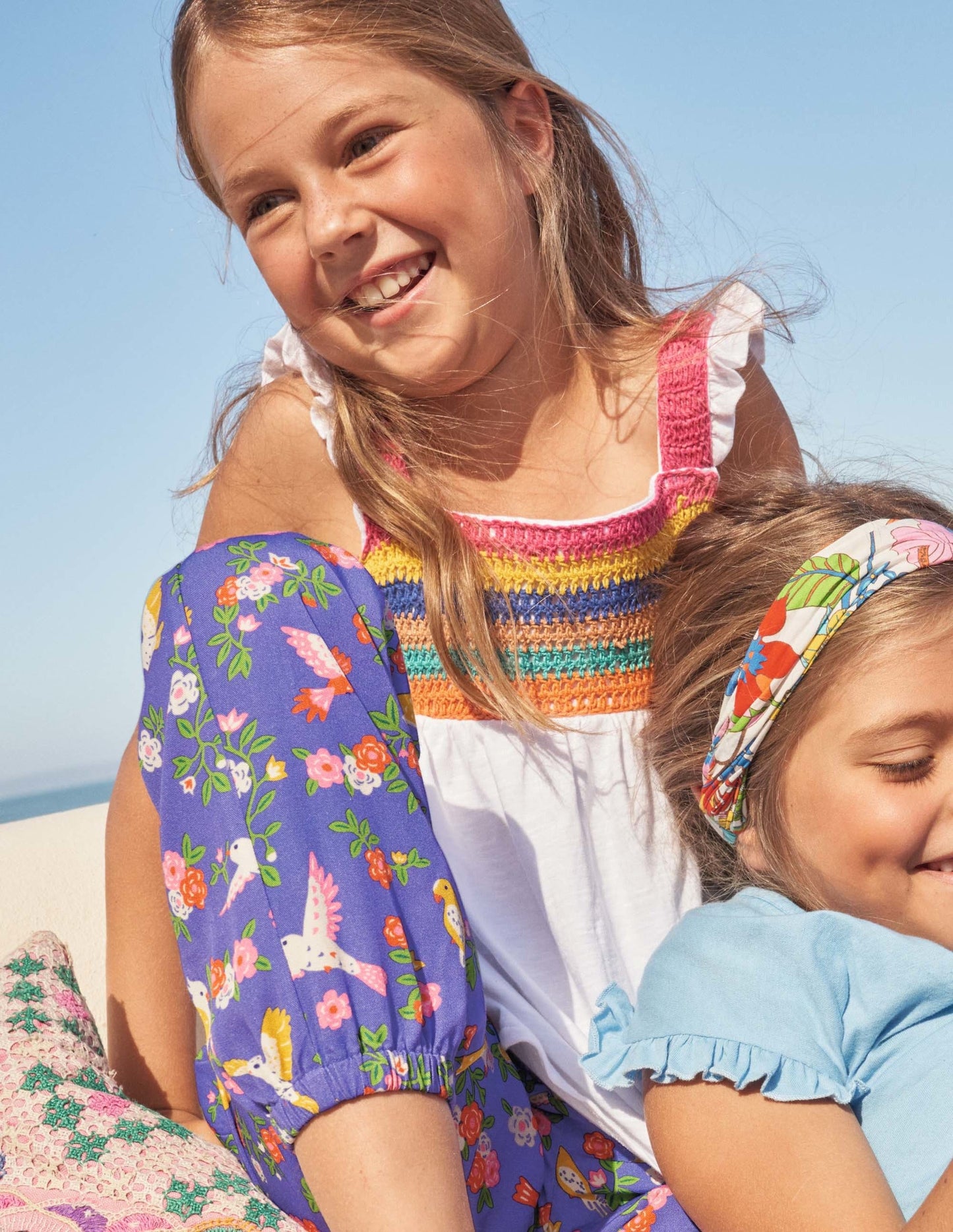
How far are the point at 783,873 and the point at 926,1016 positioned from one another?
0.18 meters

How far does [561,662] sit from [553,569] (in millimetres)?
105

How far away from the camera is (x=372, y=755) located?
1062 millimetres

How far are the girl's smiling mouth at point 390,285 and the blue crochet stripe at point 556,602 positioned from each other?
1.04 feet

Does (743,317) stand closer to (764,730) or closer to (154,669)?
(764,730)

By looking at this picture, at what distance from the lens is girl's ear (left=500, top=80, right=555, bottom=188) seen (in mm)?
1540

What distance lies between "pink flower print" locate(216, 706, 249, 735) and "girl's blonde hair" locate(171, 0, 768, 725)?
36cm

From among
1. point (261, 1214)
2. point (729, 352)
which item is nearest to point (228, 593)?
point (261, 1214)

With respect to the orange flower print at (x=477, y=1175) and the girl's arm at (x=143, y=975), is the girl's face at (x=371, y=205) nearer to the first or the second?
the girl's arm at (x=143, y=975)

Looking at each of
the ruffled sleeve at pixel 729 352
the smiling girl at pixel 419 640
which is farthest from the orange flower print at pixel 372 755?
the ruffled sleeve at pixel 729 352

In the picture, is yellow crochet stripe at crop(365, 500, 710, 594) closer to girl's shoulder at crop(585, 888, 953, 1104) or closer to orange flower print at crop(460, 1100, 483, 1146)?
girl's shoulder at crop(585, 888, 953, 1104)

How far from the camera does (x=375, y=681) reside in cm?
114

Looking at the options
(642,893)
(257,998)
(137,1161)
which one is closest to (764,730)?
(642,893)

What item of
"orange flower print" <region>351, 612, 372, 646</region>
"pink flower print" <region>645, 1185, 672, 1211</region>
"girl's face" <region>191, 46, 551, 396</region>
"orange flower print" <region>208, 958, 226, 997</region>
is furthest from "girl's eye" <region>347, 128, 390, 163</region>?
"pink flower print" <region>645, 1185, 672, 1211</region>

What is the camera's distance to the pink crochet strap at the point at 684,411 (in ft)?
4.90
